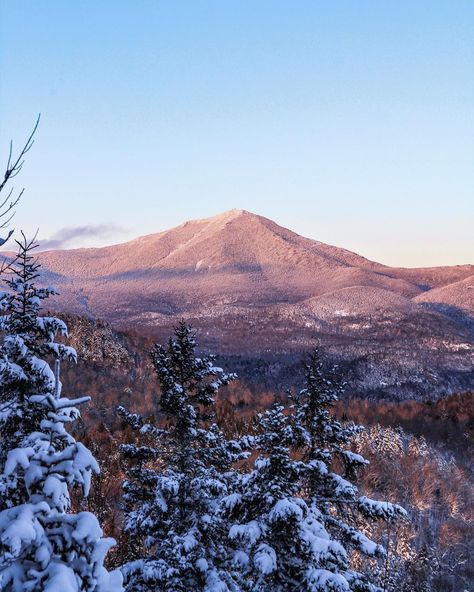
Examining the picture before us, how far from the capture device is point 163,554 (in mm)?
10125

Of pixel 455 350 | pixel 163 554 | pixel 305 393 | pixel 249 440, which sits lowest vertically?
pixel 455 350

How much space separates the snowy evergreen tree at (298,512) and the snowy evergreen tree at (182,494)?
70 cm

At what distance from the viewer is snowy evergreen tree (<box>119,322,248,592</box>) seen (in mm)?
9766

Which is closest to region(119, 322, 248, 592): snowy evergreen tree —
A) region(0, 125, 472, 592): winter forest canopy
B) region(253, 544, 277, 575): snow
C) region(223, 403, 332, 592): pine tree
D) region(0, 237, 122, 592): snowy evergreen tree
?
region(0, 125, 472, 592): winter forest canopy

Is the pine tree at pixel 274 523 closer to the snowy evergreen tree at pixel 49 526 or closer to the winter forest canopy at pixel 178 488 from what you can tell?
the winter forest canopy at pixel 178 488

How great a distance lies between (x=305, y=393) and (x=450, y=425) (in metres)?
62.9

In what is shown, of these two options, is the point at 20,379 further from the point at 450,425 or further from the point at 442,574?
the point at 450,425

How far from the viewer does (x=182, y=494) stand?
10719mm

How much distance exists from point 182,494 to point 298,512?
313 cm

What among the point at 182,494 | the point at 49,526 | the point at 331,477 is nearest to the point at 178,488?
the point at 182,494

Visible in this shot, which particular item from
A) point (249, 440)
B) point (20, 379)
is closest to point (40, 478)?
point (20, 379)

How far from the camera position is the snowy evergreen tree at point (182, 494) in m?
Result: 9.77

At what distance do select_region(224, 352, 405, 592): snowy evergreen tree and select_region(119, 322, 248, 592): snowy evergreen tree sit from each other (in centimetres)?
70

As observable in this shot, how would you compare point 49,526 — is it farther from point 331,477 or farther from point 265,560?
point 331,477
